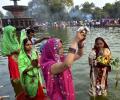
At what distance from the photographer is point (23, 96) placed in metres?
6.59

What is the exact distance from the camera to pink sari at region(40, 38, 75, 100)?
436 cm

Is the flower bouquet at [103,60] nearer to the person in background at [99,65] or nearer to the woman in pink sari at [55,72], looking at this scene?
the person in background at [99,65]

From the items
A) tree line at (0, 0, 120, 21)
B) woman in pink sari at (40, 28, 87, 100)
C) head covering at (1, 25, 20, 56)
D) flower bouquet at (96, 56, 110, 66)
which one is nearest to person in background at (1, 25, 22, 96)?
head covering at (1, 25, 20, 56)

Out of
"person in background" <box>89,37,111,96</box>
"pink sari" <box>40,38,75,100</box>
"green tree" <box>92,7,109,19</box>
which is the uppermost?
"pink sari" <box>40,38,75,100</box>

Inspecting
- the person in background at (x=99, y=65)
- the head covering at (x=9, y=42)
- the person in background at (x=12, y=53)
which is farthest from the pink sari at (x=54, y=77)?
the head covering at (x=9, y=42)

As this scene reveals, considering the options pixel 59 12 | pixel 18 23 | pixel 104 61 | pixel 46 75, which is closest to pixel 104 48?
pixel 104 61

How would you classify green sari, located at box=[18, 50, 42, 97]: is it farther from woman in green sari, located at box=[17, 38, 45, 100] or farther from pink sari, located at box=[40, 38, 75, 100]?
pink sari, located at box=[40, 38, 75, 100]

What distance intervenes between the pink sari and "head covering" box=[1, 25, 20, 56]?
4.85m

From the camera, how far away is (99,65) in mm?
8047

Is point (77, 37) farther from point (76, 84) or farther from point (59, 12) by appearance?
point (59, 12)

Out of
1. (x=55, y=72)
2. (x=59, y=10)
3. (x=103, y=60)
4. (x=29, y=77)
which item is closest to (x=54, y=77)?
(x=55, y=72)

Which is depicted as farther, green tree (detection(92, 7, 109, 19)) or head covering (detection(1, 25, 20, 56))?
green tree (detection(92, 7, 109, 19))

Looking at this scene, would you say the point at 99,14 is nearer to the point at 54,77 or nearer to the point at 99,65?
the point at 99,65

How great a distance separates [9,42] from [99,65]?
2698 millimetres
